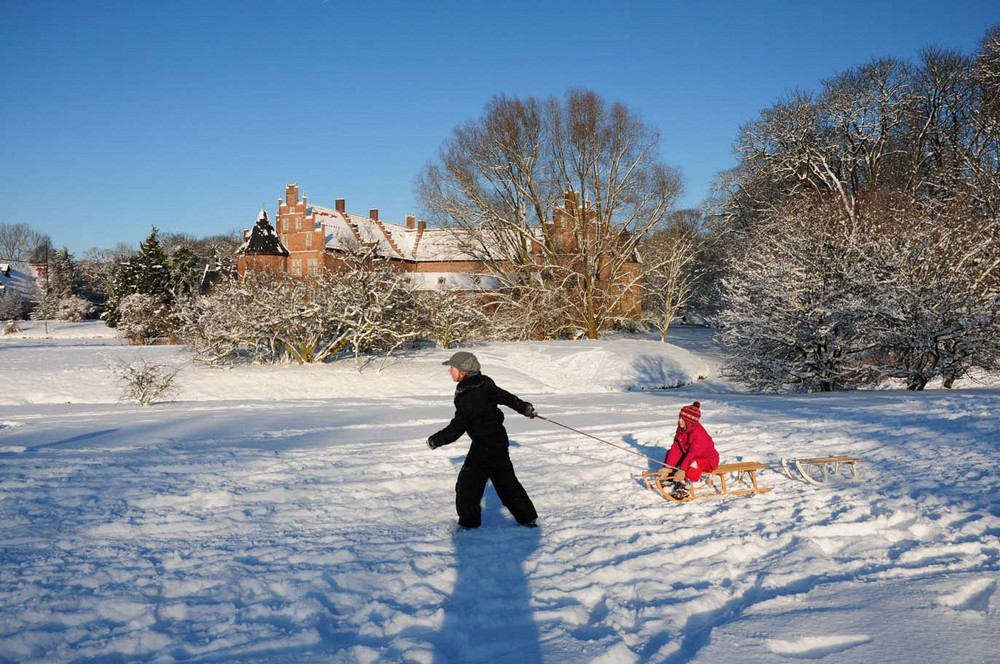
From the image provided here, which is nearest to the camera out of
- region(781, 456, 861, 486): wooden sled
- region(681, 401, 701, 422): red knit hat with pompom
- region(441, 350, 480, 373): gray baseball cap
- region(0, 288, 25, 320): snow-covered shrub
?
region(441, 350, 480, 373): gray baseball cap

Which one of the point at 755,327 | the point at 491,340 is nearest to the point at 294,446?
the point at 755,327

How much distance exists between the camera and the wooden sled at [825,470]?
26.1 ft

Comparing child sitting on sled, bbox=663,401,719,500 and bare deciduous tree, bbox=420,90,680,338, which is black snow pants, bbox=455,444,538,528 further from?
bare deciduous tree, bbox=420,90,680,338

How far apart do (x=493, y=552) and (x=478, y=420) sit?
4.36 ft

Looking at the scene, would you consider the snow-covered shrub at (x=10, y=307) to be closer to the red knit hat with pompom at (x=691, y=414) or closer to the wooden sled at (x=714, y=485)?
the wooden sled at (x=714, y=485)

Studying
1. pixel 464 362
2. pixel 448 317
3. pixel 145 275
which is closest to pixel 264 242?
pixel 145 275

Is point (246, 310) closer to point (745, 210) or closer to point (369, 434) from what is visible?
point (369, 434)

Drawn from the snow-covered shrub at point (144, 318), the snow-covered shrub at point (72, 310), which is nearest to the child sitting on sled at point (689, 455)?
the snow-covered shrub at point (144, 318)

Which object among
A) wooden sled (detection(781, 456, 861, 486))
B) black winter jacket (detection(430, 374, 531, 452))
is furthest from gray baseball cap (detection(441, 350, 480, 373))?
wooden sled (detection(781, 456, 861, 486))

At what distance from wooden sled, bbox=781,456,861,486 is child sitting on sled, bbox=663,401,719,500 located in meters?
1.19

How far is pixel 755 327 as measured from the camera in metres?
22.5

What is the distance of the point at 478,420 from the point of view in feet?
21.9

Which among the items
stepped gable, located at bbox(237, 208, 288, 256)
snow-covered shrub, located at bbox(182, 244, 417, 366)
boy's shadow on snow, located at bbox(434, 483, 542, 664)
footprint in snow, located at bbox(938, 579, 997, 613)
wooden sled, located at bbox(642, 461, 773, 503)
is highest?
stepped gable, located at bbox(237, 208, 288, 256)

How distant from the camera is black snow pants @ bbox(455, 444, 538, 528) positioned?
6551mm
